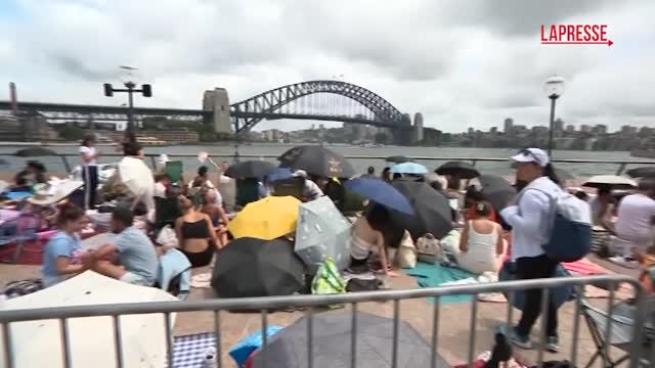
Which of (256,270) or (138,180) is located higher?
(138,180)

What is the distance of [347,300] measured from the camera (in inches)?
70.7

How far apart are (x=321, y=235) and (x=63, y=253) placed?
2.52 metres

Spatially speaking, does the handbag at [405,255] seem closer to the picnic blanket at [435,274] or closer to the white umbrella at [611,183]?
the picnic blanket at [435,274]

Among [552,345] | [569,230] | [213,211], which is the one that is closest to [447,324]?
[552,345]

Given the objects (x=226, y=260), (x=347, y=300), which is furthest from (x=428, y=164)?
(x=347, y=300)

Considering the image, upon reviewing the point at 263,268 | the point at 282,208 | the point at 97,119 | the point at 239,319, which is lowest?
the point at 239,319

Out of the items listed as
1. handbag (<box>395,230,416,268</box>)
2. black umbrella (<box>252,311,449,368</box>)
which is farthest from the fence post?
black umbrella (<box>252,311,449,368</box>)

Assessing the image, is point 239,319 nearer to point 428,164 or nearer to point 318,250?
point 318,250

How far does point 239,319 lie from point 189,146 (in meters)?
26.9

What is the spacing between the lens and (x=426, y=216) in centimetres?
601

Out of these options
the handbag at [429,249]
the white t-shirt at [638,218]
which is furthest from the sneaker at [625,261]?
the handbag at [429,249]

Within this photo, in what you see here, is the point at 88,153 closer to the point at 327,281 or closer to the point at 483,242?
the point at 327,281

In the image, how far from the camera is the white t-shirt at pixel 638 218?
5.59m

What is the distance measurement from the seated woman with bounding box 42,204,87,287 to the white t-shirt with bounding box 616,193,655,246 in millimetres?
6545
